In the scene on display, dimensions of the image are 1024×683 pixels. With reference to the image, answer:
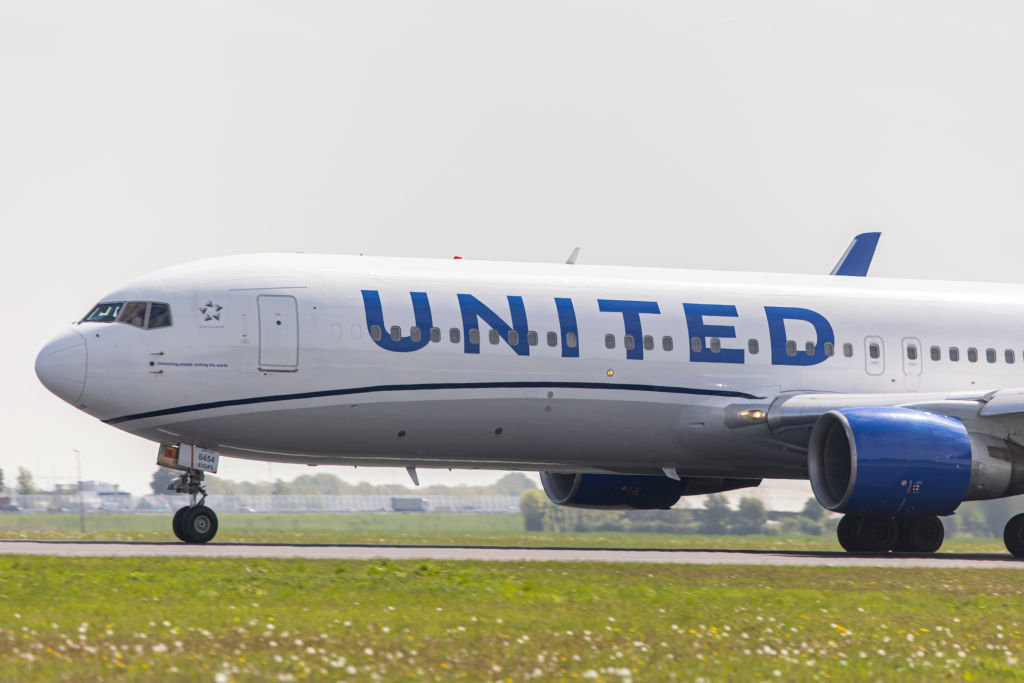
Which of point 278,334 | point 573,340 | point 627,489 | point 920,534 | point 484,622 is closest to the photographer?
point 484,622

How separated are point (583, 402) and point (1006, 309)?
9.23m

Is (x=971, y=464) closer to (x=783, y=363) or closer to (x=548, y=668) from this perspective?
(x=783, y=363)

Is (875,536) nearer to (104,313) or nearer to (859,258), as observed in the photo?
(859,258)

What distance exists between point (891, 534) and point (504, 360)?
25.8 feet

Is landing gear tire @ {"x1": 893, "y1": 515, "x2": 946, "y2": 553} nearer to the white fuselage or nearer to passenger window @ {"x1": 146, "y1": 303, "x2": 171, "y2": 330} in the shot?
the white fuselage

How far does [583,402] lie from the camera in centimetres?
2278

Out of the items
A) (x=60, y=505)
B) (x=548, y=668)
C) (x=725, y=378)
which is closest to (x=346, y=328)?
(x=725, y=378)

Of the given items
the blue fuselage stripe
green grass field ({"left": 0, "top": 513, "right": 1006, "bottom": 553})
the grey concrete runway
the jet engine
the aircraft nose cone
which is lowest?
green grass field ({"left": 0, "top": 513, "right": 1006, "bottom": 553})

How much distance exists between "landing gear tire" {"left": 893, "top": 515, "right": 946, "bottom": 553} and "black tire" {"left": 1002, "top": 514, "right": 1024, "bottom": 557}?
113cm

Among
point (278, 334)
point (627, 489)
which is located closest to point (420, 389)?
point (278, 334)

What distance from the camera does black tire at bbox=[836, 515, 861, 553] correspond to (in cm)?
2481

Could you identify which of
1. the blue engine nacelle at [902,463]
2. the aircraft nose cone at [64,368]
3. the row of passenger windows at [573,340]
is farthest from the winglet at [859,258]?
the aircraft nose cone at [64,368]

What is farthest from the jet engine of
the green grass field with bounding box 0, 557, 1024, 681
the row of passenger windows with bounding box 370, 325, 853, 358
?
the green grass field with bounding box 0, 557, 1024, 681

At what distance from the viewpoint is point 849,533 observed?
2492 centimetres
